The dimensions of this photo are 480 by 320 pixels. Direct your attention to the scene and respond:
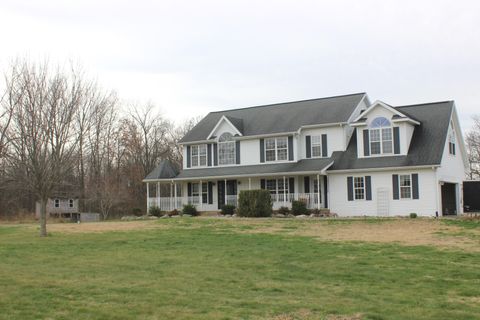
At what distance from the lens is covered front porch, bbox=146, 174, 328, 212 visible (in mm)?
37344

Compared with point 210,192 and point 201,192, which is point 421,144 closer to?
point 210,192

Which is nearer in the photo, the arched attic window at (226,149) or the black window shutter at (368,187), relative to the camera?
the black window shutter at (368,187)

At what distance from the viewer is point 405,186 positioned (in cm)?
3409

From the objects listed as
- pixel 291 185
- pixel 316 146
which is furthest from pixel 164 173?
pixel 316 146

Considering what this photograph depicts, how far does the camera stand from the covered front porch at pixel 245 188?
3734cm

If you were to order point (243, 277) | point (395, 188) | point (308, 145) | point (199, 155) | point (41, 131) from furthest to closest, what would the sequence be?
point (199, 155)
point (308, 145)
point (395, 188)
point (41, 131)
point (243, 277)

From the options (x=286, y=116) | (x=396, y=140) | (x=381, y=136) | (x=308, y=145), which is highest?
(x=286, y=116)

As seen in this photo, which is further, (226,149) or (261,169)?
(226,149)

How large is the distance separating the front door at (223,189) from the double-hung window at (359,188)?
9381 millimetres

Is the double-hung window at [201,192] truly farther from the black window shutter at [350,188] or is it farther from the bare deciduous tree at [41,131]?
the bare deciduous tree at [41,131]

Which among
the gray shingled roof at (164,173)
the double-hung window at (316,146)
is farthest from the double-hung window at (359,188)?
the gray shingled roof at (164,173)

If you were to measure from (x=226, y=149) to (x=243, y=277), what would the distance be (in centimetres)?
3037

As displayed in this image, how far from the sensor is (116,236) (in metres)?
22.8

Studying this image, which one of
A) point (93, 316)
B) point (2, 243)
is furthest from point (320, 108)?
point (93, 316)
